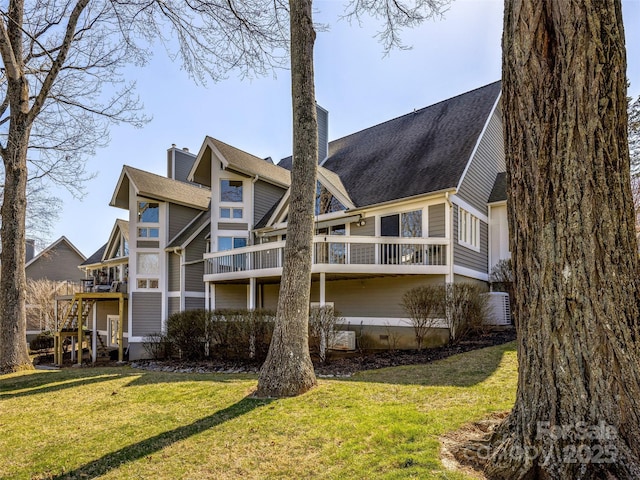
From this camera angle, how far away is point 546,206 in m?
3.10

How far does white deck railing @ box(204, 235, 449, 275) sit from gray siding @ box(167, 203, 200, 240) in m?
7.19

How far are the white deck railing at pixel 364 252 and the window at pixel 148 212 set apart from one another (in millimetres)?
7883

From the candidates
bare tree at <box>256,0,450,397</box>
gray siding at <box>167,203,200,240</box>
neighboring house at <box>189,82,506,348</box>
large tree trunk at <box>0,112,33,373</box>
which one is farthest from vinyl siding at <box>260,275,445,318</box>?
large tree trunk at <box>0,112,33,373</box>

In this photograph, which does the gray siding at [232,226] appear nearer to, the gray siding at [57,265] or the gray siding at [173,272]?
the gray siding at [173,272]

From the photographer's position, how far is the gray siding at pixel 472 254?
1238 centimetres

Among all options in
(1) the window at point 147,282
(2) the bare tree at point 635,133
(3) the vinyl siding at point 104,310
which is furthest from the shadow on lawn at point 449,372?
(3) the vinyl siding at point 104,310

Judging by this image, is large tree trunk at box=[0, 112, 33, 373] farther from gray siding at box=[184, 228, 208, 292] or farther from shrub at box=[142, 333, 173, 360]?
gray siding at box=[184, 228, 208, 292]

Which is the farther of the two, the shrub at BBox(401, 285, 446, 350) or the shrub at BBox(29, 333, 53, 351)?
the shrub at BBox(29, 333, 53, 351)

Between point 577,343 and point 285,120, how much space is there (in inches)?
378

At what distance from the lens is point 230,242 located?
1694cm

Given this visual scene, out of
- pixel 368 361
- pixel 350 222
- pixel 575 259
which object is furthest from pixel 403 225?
pixel 575 259

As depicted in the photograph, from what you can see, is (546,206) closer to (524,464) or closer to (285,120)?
(524,464)

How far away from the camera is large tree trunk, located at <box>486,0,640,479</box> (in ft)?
9.32

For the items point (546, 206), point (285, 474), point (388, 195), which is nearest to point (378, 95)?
point (388, 195)
